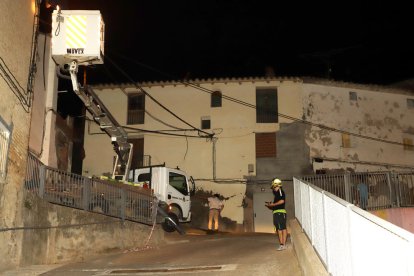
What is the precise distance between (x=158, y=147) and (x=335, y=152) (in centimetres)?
1050

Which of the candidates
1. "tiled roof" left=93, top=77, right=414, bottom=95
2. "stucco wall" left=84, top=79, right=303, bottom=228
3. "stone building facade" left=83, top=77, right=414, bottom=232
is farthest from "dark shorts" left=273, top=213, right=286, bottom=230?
"tiled roof" left=93, top=77, right=414, bottom=95

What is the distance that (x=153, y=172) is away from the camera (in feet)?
62.1

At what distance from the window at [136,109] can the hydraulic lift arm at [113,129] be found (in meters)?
9.85

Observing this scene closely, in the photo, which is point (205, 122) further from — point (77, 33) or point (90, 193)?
point (77, 33)

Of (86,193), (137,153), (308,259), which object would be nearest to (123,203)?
(86,193)

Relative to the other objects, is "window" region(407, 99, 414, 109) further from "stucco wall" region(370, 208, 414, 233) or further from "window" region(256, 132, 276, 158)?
"stucco wall" region(370, 208, 414, 233)

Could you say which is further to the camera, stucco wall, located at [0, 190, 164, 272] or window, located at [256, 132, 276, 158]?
window, located at [256, 132, 276, 158]

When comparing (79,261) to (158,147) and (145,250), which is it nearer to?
(145,250)

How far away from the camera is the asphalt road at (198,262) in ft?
30.2

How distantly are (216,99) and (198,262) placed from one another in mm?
18682

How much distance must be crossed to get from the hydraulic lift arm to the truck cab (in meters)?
0.76

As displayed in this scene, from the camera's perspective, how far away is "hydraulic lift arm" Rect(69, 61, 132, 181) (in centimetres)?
1700

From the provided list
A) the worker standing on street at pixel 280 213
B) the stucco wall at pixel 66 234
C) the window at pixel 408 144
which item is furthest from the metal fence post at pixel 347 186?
the window at pixel 408 144

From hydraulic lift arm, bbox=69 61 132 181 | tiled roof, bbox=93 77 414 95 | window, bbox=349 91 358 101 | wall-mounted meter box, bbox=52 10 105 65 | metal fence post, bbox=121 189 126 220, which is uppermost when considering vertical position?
tiled roof, bbox=93 77 414 95
